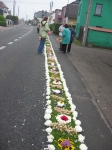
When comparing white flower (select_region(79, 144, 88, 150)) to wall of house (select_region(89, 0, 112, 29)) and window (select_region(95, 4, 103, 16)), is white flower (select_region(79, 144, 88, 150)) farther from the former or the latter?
window (select_region(95, 4, 103, 16))

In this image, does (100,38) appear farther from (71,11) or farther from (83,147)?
(71,11)

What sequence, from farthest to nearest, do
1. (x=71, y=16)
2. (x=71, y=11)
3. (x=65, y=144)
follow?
(x=71, y=11), (x=71, y=16), (x=65, y=144)

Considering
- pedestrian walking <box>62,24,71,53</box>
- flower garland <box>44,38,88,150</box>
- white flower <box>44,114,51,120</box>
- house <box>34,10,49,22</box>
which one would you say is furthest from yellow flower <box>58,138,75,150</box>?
house <box>34,10,49,22</box>

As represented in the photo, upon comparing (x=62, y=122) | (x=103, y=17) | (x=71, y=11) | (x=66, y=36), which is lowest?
(x=62, y=122)

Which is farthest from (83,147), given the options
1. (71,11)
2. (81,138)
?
(71,11)

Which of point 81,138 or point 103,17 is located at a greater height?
point 103,17

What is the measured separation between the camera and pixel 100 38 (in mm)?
23000

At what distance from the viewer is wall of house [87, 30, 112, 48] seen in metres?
22.8

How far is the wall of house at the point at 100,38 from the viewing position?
2283 centimetres

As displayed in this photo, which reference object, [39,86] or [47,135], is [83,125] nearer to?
[47,135]

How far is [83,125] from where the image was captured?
3977 millimetres

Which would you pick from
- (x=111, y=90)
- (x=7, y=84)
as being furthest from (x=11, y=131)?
(x=111, y=90)

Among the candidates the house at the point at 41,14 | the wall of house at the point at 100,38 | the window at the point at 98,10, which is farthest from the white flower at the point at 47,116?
the house at the point at 41,14

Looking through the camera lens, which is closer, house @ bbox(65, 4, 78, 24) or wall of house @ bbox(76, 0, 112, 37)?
wall of house @ bbox(76, 0, 112, 37)
